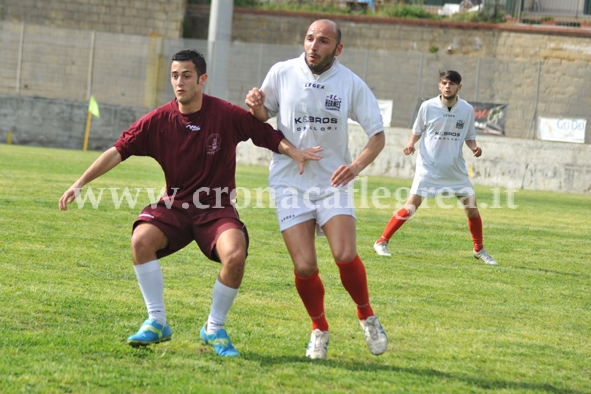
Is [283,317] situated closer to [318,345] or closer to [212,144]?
[318,345]

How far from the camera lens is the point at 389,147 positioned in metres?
24.7

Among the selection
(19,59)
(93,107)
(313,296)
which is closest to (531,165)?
(93,107)

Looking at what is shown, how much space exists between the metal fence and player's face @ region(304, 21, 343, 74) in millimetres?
19930

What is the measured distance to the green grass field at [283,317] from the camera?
4766 mm

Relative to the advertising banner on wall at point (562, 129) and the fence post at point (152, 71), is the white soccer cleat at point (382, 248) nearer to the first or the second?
the advertising banner on wall at point (562, 129)

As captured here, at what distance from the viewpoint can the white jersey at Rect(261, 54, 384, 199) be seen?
552cm

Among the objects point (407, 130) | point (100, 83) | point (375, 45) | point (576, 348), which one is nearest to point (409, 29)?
point (375, 45)

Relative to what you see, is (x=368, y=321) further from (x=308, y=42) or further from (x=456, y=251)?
(x=456, y=251)

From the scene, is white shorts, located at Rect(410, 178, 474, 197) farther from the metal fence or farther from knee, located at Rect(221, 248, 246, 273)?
the metal fence

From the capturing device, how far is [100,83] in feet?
102

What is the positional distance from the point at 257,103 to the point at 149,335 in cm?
159

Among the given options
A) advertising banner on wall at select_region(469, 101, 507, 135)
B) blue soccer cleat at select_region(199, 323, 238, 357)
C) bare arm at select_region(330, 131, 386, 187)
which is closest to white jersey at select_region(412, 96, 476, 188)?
bare arm at select_region(330, 131, 386, 187)

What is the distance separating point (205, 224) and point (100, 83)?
87.4 ft

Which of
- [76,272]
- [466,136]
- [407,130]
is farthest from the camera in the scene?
[407,130]
